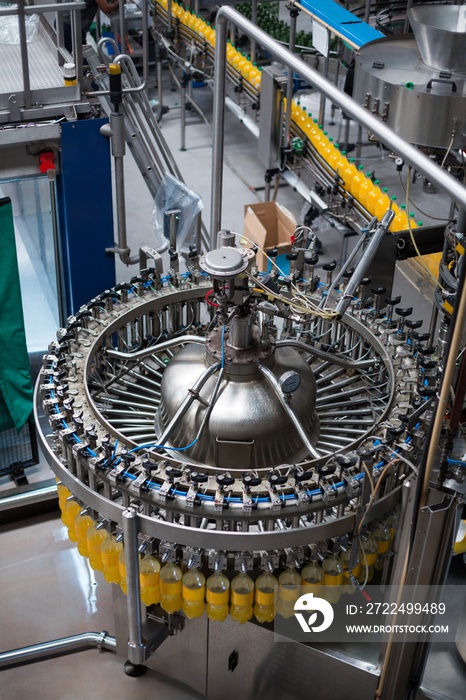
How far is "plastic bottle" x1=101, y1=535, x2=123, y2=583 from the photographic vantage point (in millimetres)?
3445

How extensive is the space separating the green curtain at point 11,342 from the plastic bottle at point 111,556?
6.55 feet

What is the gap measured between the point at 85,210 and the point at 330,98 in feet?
9.65

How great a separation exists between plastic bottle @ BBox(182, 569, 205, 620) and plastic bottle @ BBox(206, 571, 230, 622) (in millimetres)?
28

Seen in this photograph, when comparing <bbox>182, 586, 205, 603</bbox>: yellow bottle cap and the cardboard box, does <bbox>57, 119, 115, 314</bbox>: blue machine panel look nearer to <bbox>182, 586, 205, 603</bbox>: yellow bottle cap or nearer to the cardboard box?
the cardboard box

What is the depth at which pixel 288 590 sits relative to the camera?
10.7 ft

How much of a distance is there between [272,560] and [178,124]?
25.8 ft

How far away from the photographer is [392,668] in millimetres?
3361

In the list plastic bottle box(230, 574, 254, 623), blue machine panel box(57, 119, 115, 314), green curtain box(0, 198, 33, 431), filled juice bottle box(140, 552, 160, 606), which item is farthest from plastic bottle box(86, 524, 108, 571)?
blue machine panel box(57, 119, 115, 314)

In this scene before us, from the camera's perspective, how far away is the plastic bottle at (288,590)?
3.27 m

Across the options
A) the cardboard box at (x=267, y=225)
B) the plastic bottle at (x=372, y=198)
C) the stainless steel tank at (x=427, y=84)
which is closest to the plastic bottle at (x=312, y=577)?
the stainless steel tank at (x=427, y=84)

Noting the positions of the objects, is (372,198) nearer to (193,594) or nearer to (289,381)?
(289,381)

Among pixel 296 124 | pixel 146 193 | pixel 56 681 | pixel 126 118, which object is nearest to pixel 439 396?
pixel 56 681

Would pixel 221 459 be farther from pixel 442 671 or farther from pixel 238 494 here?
pixel 442 671

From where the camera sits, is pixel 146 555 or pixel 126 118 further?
pixel 126 118
